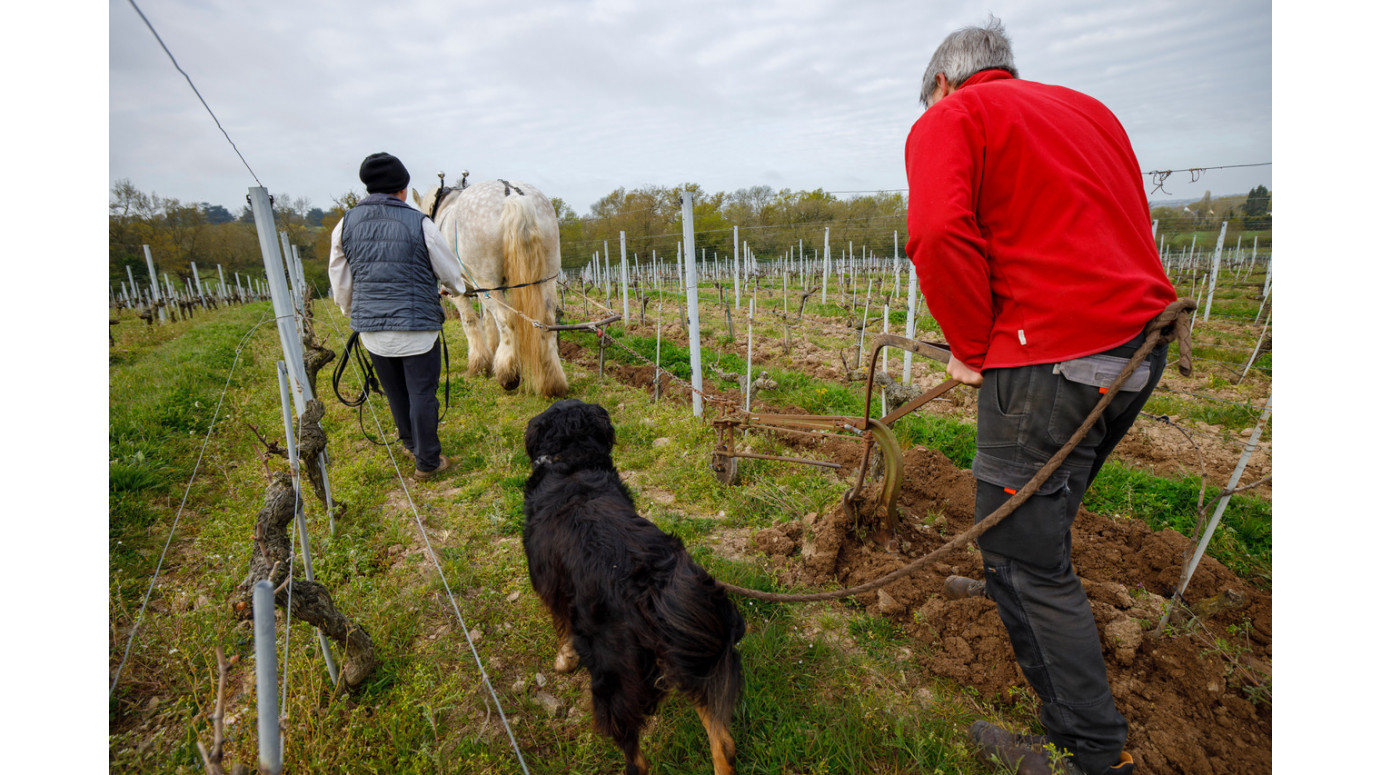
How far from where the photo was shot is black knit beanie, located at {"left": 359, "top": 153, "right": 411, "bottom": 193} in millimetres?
3826

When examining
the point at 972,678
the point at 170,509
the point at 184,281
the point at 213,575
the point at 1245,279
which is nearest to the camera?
the point at 972,678

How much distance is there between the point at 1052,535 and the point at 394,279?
13.5ft

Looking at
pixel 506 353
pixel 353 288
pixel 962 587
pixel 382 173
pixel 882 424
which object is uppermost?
pixel 382 173

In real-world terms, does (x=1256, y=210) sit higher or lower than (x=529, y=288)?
higher

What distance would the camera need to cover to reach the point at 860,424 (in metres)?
2.65

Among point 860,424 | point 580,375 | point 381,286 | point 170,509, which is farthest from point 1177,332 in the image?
point 580,375

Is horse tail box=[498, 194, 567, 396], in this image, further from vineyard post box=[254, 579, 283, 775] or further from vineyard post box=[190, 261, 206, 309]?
vineyard post box=[190, 261, 206, 309]

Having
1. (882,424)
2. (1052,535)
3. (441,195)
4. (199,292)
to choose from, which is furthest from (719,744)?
(199,292)

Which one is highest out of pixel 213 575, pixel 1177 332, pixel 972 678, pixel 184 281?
pixel 184 281

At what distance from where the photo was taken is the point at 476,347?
7.24 metres

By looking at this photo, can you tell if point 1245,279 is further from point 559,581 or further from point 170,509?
point 170,509

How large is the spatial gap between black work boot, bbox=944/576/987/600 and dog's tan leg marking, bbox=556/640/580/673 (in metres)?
1.89

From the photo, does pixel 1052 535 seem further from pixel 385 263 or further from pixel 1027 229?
pixel 385 263

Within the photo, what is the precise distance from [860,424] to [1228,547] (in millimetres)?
2666
